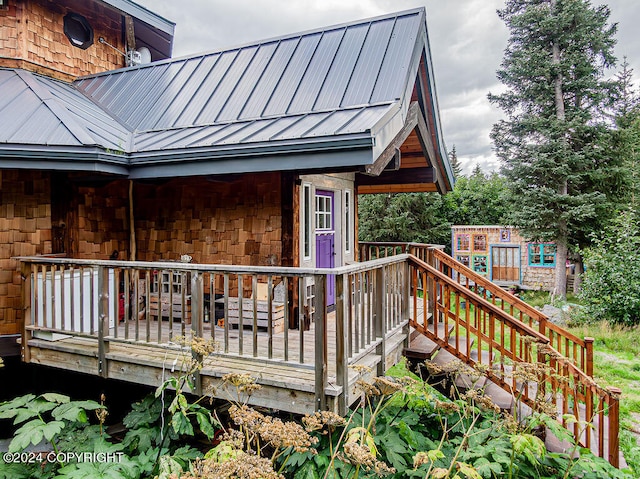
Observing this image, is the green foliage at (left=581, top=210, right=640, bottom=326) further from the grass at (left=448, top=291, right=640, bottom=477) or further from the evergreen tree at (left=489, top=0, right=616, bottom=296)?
the evergreen tree at (left=489, top=0, right=616, bottom=296)

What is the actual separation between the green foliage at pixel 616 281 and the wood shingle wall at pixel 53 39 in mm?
13029

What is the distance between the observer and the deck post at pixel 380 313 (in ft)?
13.5

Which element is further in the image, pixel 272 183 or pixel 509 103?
pixel 509 103

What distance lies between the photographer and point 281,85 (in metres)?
6.14

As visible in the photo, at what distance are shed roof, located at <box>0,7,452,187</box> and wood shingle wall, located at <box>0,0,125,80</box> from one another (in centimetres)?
31

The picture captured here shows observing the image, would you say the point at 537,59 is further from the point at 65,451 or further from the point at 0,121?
the point at 65,451

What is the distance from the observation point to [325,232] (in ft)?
21.1

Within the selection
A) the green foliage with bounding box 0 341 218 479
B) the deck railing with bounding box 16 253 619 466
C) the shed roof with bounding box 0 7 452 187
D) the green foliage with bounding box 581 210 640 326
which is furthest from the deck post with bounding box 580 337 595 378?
the green foliage with bounding box 581 210 640 326

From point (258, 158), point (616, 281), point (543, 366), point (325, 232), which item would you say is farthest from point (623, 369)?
point (258, 158)

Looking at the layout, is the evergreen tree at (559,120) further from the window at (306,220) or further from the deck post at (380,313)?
the deck post at (380,313)

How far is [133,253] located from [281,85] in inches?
138

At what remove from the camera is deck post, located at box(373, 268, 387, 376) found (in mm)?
4105

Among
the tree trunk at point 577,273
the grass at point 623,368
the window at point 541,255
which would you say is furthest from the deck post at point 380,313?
the window at point 541,255

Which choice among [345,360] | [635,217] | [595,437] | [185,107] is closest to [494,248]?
[635,217]
